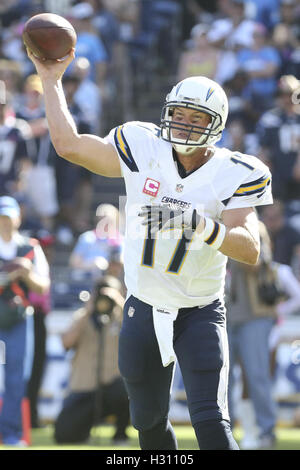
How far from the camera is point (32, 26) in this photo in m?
4.32

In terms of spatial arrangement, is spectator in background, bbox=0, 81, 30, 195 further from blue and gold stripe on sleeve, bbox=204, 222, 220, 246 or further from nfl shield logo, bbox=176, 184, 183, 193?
blue and gold stripe on sleeve, bbox=204, 222, 220, 246

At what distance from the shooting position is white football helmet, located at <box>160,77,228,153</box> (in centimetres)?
437

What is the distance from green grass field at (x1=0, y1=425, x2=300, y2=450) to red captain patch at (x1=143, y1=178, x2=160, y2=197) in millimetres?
2871

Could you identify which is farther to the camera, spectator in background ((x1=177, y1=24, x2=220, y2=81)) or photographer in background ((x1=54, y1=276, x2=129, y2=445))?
spectator in background ((x1=177, y1=24, x2=220, y2=81))

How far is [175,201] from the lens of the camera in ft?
14.2

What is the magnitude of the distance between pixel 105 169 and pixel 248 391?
3879mm

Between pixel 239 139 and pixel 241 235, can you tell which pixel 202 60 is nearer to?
pixel 239 139

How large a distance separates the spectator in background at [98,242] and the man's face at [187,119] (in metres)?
4.15

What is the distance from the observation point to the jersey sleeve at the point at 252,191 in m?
4.34

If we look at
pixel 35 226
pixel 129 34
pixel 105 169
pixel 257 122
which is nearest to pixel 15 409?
pixel 35 226

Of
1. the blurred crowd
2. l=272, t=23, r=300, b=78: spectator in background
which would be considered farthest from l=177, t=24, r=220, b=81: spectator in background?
l=272, t=23, r=300, b=78: spectator in background

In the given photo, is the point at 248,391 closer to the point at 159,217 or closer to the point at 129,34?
the point at 159,217

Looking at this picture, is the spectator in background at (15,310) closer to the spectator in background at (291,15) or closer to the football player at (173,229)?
the football player at (173,229)

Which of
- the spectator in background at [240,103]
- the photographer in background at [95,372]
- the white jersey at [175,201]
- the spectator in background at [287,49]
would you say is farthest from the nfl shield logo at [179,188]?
the spectator in background at [287,49]
